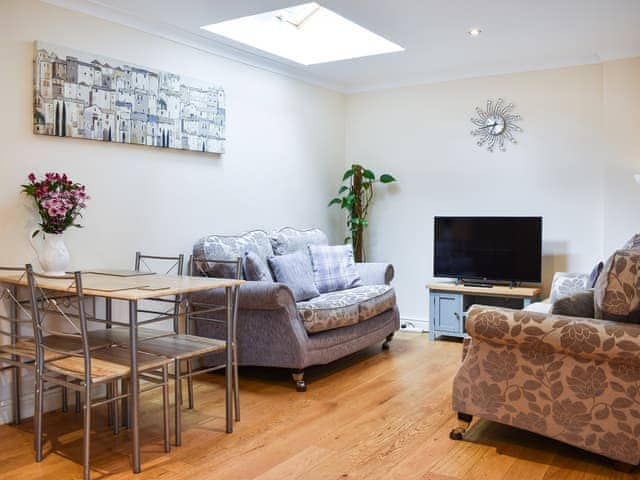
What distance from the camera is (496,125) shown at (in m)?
5.34

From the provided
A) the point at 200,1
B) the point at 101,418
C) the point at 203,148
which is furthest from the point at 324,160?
the point at 101,418

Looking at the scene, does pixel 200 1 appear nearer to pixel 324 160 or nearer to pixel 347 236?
pixel 324 160

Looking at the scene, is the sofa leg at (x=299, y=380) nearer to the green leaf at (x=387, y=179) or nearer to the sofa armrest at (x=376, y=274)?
the sofa armrest at (x=376, y=274)

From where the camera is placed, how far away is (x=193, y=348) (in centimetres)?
298

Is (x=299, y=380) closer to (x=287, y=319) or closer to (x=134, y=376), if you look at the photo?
(x=287, y=319)

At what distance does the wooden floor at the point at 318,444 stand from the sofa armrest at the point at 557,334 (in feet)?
1.76

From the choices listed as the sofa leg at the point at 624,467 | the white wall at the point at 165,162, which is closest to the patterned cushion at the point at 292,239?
the white wall at the point at 165,162

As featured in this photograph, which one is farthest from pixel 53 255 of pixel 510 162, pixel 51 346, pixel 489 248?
pixel 510 162

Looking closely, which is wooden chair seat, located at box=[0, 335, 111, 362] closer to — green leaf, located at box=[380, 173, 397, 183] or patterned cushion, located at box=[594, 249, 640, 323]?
patterned cushion, located at box=[594, 249, 640, 323]

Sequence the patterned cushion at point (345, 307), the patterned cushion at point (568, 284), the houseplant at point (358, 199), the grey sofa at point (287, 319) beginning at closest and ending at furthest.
A: 1. the grey sofa at point (287, 319)
2. the patterned cushion at point (345, 307)
3. the patterned cushion at point (568, 284)
4. the houseplant at point (358, 199)

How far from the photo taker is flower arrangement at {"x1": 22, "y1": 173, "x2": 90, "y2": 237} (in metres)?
3.14

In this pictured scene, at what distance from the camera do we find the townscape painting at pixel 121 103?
133 inches

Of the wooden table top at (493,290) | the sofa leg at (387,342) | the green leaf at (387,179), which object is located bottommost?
the sofa leg at (387,342)

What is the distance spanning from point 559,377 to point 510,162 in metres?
3.00
